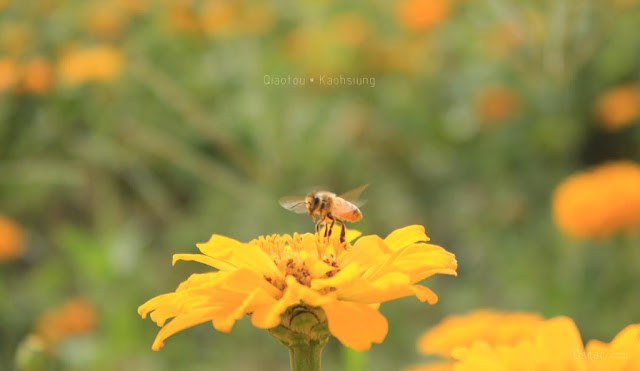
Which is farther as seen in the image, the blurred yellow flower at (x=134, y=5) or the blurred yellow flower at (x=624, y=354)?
the blurred yellow flower at (x=134, y=5)

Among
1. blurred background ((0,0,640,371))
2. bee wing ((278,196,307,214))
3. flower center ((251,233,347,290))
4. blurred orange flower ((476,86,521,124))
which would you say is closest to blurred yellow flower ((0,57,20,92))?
blurred background ((0,0,640,371))

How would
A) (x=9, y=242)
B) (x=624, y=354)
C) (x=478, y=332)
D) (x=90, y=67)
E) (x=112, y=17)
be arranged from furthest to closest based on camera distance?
(x=112, y=17) < (x=9, y=242) < (x=90, y=67) < (x=478, y=332) < (x=624, y=354)

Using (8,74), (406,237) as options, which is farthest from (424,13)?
(406,237)

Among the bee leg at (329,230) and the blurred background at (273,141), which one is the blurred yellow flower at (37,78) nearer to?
the blurred background at (273,141)

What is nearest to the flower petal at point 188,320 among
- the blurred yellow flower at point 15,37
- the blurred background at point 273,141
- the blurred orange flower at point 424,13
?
the blurred background at point 273,141

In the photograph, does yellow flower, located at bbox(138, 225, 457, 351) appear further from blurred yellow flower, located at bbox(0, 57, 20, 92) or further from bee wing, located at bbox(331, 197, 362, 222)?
blurred yellow flower, located at bbox(0, 57, 20, 92)

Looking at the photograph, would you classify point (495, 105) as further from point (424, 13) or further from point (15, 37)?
point (15, 37)
